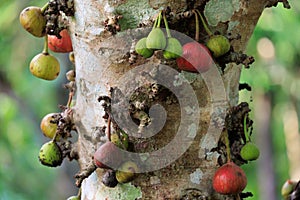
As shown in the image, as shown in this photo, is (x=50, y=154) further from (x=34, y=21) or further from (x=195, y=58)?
(x=195, y=58)

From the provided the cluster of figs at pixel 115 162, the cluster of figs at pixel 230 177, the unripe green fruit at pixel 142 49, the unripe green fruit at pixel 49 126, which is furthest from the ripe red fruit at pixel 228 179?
the unripe green fruit at pixel 49 126

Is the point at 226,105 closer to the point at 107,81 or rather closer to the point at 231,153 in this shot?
the point at 231,153

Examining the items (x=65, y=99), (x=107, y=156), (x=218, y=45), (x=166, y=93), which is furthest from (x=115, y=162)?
(x=65, y=99)

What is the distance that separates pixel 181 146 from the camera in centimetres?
104

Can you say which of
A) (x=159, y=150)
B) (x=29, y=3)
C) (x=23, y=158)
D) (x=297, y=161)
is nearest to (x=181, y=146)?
(x=159, y=150)

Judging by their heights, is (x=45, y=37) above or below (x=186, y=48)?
above

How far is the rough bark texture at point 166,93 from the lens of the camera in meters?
1.00

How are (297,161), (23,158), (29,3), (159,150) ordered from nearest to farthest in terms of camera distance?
(159,150), (29,3), (297,161), (23,158)

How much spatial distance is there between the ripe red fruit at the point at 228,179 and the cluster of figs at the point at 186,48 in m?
0.18

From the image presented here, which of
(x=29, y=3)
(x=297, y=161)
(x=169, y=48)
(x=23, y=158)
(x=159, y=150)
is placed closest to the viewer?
(x=169, y=48)

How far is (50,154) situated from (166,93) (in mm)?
294

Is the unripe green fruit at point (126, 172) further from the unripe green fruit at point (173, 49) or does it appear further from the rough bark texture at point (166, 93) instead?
the unripe green fruit at point (173, 49)

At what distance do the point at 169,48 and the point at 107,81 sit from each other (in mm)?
168

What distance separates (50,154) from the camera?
115 centimetres
